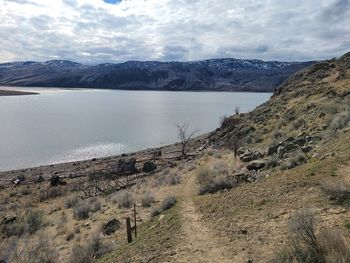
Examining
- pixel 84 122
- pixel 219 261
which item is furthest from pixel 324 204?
pixel 84 122

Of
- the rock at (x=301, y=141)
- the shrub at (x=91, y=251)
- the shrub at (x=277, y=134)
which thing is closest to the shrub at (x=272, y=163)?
the rock at (x=301, y=141)

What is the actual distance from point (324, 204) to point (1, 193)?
27847mm

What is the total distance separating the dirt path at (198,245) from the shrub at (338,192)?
9.46 ft

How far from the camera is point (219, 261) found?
27.4ft

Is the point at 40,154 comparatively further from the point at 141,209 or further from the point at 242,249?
the point at 242,249

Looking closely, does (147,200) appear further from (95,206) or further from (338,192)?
(338,192)

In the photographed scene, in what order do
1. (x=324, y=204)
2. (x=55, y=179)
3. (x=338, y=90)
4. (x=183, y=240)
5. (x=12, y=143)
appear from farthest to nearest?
(x=12, y=143), (x=55, y=179), (x=338, y=90), (x=183, y=240), (x=324, y=204)

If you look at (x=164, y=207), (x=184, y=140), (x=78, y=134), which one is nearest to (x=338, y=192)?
(x=164, y=207)

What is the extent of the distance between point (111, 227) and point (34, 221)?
4.80 meters

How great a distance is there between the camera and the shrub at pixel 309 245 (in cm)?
624

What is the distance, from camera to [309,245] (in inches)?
262

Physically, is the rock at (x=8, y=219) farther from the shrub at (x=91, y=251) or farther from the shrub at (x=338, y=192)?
the shrub at (x=338, y=192)

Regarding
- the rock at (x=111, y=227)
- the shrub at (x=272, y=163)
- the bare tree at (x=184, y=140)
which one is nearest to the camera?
the rock at (x=111, y=227)

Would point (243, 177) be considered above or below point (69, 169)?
above
